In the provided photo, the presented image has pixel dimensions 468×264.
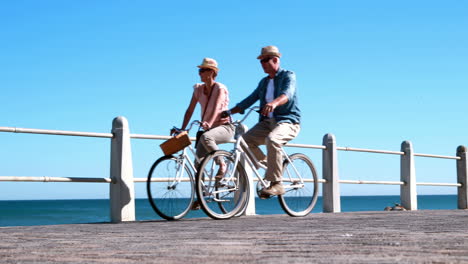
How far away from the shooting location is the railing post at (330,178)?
10023 mm

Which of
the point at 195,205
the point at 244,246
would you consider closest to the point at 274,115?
the point at 195,205

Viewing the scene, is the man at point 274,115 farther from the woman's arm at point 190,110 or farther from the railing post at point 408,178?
the railing post at point 408,178

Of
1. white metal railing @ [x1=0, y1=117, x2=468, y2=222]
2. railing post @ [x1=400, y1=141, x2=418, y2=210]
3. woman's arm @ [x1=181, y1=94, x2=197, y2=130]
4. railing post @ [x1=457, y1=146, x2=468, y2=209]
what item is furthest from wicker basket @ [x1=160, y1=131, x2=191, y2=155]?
railing post @ [x1=457, y1=146, x2=468, y2=209]

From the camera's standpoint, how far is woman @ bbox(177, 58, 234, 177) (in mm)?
7090

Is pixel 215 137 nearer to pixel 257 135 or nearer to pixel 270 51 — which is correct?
pixel 257 135

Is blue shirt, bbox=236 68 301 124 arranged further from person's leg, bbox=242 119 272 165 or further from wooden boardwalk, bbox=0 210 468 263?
wooden boardwalk, bbox=0 210 468 263

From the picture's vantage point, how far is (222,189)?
702 cm

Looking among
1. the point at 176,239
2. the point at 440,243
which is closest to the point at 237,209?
the point at 176,239

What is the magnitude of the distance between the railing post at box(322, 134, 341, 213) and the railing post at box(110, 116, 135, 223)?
3.59 m

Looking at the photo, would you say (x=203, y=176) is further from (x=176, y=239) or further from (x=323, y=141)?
(x=323, y=141)

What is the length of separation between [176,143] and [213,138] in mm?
421

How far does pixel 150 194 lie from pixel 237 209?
93 centimetres

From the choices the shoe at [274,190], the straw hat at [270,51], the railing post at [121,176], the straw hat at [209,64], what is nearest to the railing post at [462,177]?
the shoe at [274,190]

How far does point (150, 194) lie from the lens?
691cm
